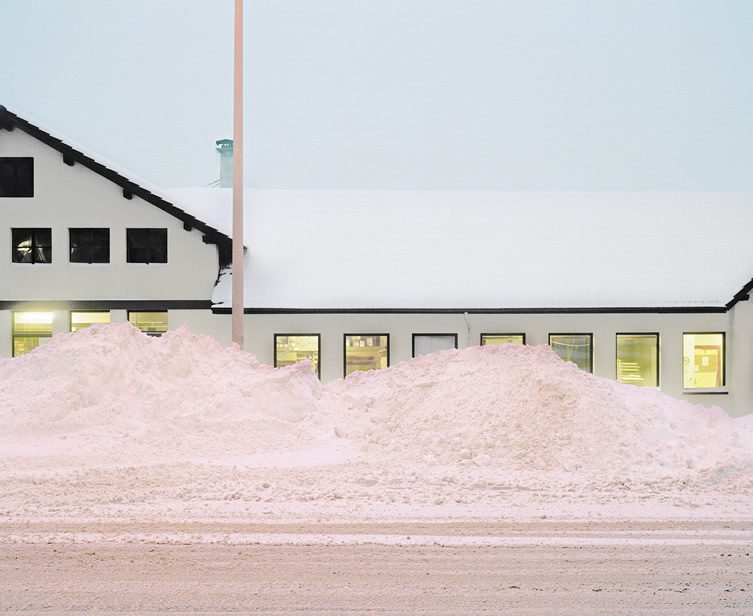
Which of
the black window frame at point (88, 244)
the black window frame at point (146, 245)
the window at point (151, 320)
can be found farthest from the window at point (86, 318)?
the black window frame at point (146, 245)

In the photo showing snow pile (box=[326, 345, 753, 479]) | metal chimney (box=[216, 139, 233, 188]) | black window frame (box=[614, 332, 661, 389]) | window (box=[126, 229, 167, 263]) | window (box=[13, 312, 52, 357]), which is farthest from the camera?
metal chimney (box=[216, 139, 233, 188])

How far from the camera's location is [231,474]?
1006cm

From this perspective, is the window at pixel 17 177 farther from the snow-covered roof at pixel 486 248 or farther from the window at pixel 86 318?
the snow-covered roof at pixel 486 248

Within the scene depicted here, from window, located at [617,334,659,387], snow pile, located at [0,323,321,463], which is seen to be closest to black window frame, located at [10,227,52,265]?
snow pile, located at [0,323,321,463]

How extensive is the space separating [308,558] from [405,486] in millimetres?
2912

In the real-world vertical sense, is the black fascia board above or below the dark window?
below

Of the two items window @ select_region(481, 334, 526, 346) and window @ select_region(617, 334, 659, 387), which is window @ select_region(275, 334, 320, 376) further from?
window @ select_region(617, 334, 659, 387)

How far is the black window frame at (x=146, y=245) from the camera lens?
65.7 ft

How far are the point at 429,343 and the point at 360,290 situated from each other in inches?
91.4

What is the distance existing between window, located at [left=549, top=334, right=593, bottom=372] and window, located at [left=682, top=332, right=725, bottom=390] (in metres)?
2.57

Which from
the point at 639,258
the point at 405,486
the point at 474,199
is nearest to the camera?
the point at 405,486

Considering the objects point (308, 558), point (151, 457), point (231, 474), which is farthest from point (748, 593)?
point (151, 457)

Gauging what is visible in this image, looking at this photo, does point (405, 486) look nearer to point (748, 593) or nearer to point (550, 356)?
point (748, 593)

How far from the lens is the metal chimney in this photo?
2634cm
